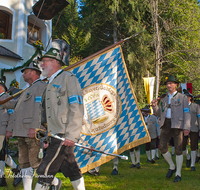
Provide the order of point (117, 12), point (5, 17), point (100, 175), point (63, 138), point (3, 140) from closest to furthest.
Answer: point (63, 138), point (3, 140), point (100, 175), point (5, 17), point (117, 12)

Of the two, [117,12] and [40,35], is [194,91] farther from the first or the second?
[40,35]

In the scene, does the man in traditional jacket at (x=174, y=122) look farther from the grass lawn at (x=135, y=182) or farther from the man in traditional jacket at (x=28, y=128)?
the man in traditional jacket at (x=28, y=128)


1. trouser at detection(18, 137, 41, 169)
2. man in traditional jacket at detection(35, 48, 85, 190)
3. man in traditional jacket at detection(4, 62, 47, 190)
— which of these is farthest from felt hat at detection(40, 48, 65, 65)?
trouser at detection(18, 137, 41, 169)

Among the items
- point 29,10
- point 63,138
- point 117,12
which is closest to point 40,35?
point 29,10

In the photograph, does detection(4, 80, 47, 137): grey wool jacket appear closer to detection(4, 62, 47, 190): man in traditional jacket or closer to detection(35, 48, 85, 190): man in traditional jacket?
detection(4, 62, 47, 190): man in traditional jacket

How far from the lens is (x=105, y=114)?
470 cm

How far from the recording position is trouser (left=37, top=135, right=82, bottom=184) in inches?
121

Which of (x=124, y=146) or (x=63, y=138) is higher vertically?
(x=63, y=138)

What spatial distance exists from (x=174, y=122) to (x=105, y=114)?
2.14 meters

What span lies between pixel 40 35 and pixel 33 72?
13.5 meters

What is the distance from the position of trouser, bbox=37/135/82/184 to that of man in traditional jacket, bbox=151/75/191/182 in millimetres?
3405

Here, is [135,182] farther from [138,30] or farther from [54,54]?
[138,30]

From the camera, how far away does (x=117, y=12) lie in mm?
23531

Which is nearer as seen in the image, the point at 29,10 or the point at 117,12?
the point at 29,10
